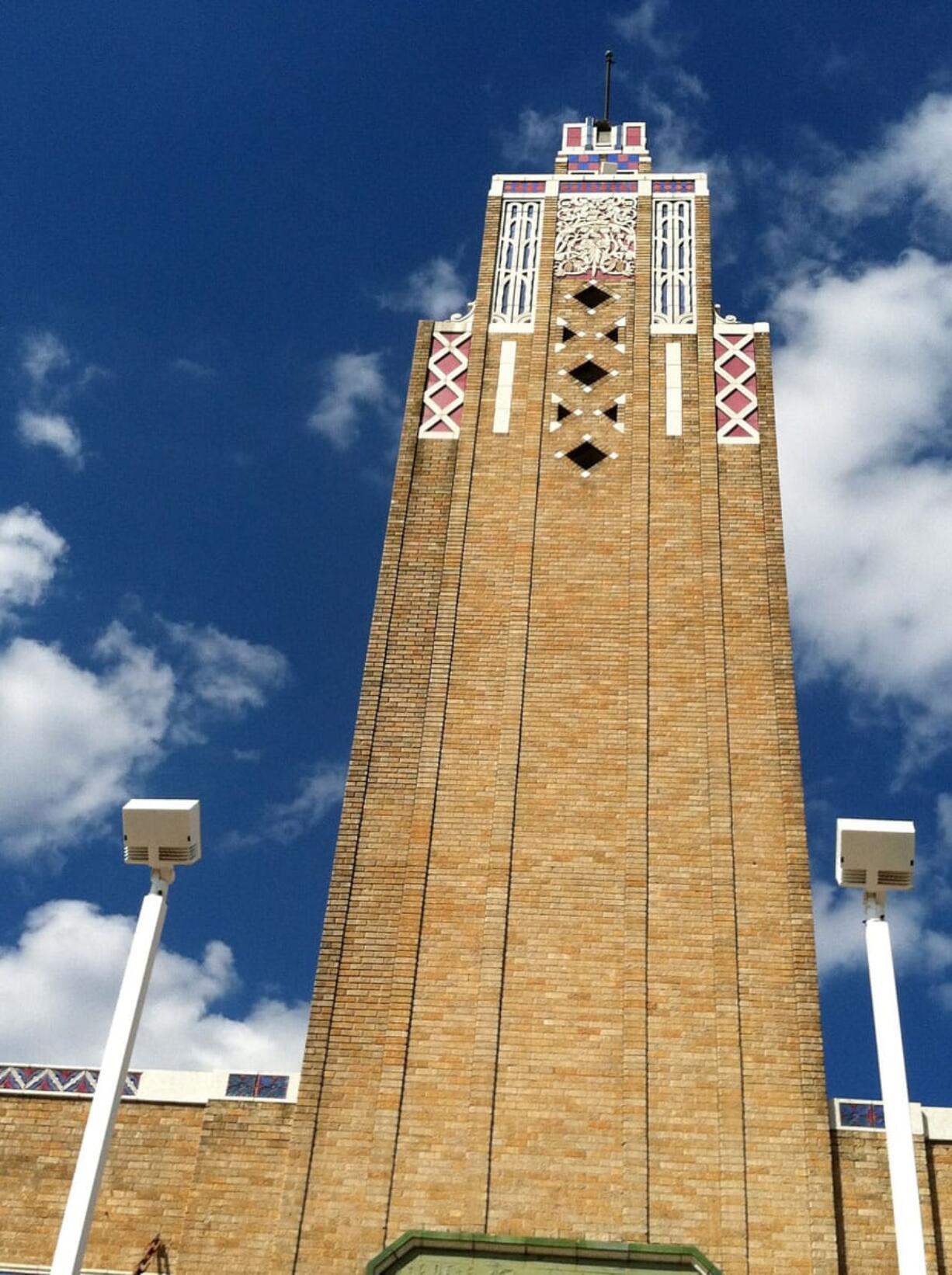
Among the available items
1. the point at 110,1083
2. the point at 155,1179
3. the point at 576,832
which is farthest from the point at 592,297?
the point at 110,1083

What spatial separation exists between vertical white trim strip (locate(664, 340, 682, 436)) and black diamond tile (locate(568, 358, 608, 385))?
0.87 m

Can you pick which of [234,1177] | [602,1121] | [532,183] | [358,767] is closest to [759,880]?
[602,1121]

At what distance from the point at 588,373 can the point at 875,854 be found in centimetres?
1130

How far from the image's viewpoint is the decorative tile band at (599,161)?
861 inches

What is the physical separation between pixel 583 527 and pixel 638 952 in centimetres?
591

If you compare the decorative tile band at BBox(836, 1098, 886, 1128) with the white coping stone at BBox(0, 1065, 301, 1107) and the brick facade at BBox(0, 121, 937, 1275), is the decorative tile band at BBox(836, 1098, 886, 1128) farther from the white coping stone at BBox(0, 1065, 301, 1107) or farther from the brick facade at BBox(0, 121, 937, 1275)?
the white coping stone at BBox(0, 1065, 301, 1107)

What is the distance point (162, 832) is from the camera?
9906 mm

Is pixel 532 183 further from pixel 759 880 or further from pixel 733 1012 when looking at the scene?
pixel 733 1012

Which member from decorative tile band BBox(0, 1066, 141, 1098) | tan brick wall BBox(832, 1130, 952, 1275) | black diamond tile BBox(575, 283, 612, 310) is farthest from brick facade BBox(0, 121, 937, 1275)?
black diamond tile BBox(575, 283, 612, 310)

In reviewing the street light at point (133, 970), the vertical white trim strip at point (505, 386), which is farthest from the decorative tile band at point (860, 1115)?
the vertical white trim strip at point (505, 386)

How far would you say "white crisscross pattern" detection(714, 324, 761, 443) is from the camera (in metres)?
18.5

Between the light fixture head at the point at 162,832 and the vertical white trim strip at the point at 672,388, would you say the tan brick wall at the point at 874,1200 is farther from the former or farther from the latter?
the vertical white trim strip at the point at 672,388

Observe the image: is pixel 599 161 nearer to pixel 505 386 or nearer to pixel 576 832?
pixel 505 386

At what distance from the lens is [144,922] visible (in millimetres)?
9898
